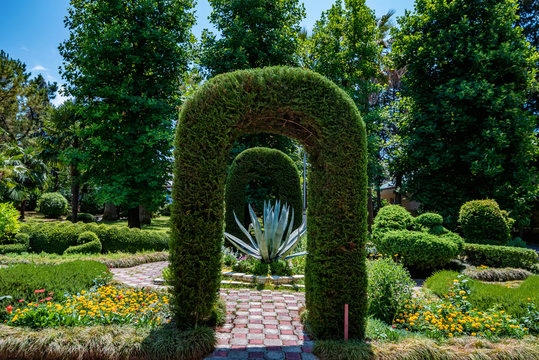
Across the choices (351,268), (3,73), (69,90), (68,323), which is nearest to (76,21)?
(69,90)

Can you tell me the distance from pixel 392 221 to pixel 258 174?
4.51 meters

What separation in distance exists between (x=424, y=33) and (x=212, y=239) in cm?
1468

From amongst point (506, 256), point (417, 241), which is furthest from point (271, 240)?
point (506, 256)

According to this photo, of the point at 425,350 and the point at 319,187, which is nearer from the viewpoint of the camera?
the point at 425,350

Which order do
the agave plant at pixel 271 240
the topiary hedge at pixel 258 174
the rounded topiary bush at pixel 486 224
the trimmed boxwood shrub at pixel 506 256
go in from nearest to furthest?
1. the agave plant at pixel 271 240
2. the trimmed boxwood shrub at pixel 506 256
3. the rounded topiary bush at pixel 486 224
4. the topiary hedge at pixel 258 174

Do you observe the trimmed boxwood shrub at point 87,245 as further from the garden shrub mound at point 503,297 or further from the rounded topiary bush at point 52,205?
the rounded topiary bush at point 52,205

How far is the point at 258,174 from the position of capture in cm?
1016

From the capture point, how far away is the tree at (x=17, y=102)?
2012 cm

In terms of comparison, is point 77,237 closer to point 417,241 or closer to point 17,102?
point 417,241

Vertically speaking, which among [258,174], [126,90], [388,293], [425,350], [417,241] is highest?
[126,90]

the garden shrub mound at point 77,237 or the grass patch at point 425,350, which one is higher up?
the garden shrub mound at point 77,237

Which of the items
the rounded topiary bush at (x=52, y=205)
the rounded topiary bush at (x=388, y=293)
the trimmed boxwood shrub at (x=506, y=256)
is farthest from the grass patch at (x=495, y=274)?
the rounded topiary bush at (x=52, y=205)

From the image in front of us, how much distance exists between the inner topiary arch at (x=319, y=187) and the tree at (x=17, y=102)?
20.5m

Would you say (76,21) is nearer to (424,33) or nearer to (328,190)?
(328,190)
